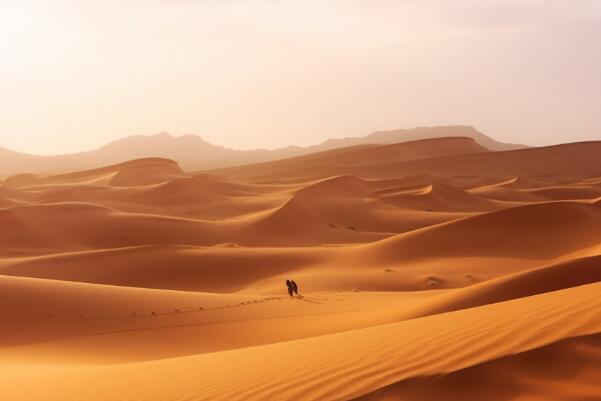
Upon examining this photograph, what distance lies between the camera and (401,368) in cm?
459

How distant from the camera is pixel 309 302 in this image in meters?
14.6

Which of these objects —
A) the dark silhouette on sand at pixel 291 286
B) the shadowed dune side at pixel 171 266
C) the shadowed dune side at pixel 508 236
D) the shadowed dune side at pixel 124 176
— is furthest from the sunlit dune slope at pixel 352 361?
the shadowed dune side at pixel 124 176

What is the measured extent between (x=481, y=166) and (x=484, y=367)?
83411 millimetres

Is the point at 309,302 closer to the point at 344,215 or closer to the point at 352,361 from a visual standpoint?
the point at 352,361

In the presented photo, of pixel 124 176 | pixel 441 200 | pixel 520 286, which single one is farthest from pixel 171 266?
pixel 124 176

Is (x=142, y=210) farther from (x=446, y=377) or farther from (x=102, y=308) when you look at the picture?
(x=446, y=377)

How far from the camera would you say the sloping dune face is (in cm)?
456

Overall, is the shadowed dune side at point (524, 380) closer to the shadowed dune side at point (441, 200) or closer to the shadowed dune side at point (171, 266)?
the shadowed dune side at point (171, 266)

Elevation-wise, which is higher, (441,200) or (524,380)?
(441,200)

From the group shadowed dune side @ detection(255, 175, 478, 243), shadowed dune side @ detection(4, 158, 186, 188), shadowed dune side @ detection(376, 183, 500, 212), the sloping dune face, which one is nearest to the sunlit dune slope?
the sloping dune face

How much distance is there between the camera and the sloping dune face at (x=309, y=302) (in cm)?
456

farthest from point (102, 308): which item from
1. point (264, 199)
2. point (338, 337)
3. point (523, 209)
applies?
point (264, 199)

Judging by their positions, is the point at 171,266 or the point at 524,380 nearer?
the point at 524,380

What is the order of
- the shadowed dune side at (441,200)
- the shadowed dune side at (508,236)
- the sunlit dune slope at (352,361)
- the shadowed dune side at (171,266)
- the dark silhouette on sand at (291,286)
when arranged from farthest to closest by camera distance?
1. the shadowed dune side at (441,200)
2. the shadowed dune side at (508,236)
3. the shadowed dune side at (171,266)
4. the dark silhouette on sand at (291,286)
5. the sunlit dune slope at (352,361)
